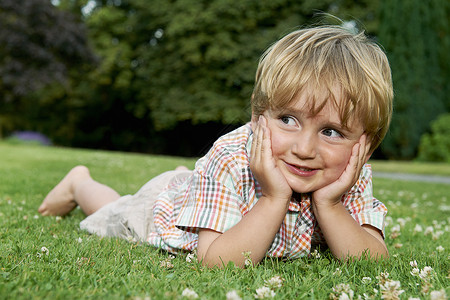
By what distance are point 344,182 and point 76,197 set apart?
304cm

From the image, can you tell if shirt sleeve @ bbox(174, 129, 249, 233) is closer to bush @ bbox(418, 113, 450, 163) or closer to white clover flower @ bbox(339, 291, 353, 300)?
white clover flower @ bbox(339, 291, 353, 300)

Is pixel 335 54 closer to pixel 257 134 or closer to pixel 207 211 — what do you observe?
pixel 257 134

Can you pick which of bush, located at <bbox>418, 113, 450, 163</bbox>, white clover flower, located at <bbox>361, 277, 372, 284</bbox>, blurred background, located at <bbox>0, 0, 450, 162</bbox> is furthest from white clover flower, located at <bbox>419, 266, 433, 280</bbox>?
bush, located at <bbox>418, 113, 450, 163</bbox>

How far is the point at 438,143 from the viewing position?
21984 millimetres

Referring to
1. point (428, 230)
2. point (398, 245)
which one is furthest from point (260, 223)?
point (428, 230)

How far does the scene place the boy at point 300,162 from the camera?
250 cm

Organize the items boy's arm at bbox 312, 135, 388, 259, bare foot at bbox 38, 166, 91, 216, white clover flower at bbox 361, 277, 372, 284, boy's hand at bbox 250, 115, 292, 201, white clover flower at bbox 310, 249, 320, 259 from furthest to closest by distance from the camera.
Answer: bare foot at bbox 38, 166, 91, 216 → white clover flower at bbox 310, 249, 320, 259 → boy's arm at bbox 312, 135, 388, 259 → boy's hand at bbox 250, 115, 292, 201 → white clover flower at bbox 361, 277, 372, 284

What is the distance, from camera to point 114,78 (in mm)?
31406

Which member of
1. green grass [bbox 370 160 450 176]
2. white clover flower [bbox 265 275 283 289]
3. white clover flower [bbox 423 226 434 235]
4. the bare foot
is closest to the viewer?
white clover flower [bbox 265 275 283 289]

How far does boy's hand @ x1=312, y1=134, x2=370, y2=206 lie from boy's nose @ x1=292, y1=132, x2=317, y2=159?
303 mm

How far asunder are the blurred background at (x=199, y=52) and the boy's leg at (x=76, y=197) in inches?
612

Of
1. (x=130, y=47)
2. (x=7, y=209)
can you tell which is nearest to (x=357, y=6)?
(x=130, y=47)

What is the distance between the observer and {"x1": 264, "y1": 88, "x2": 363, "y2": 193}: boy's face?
2.46 metres

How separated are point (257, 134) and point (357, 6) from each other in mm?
25839
